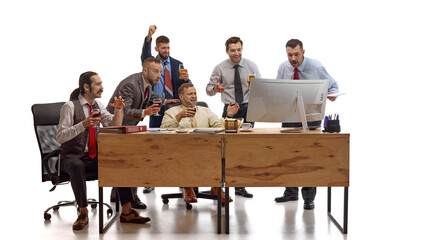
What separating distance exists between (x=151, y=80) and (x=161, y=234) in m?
1.62

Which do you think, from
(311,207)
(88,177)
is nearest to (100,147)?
(88,177)

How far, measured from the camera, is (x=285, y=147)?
3.72 meters

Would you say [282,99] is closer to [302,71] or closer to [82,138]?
[302,71]

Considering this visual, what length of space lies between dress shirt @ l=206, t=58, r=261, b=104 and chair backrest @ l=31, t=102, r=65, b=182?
5.74ft

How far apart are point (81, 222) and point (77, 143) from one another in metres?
0.69

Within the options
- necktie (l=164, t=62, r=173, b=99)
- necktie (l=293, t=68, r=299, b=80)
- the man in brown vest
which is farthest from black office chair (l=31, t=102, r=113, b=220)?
necktie (l=293, t=68, r=299, b=80)

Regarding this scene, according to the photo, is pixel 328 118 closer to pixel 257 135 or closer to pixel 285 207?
pixel 257 135

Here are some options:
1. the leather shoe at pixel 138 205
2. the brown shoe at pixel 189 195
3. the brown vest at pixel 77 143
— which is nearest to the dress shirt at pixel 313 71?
the brown shoe at pixel 189 195

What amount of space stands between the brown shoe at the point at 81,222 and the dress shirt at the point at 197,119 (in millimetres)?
1127

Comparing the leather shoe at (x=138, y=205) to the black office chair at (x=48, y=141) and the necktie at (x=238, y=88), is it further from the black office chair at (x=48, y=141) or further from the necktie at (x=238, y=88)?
the necktie at (x=238, y=88)

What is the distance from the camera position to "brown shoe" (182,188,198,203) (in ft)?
15.2

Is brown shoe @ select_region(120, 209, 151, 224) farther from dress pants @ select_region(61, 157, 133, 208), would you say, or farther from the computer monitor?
the computer monitor

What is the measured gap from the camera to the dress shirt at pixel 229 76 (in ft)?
17.1

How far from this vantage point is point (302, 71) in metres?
4.77
